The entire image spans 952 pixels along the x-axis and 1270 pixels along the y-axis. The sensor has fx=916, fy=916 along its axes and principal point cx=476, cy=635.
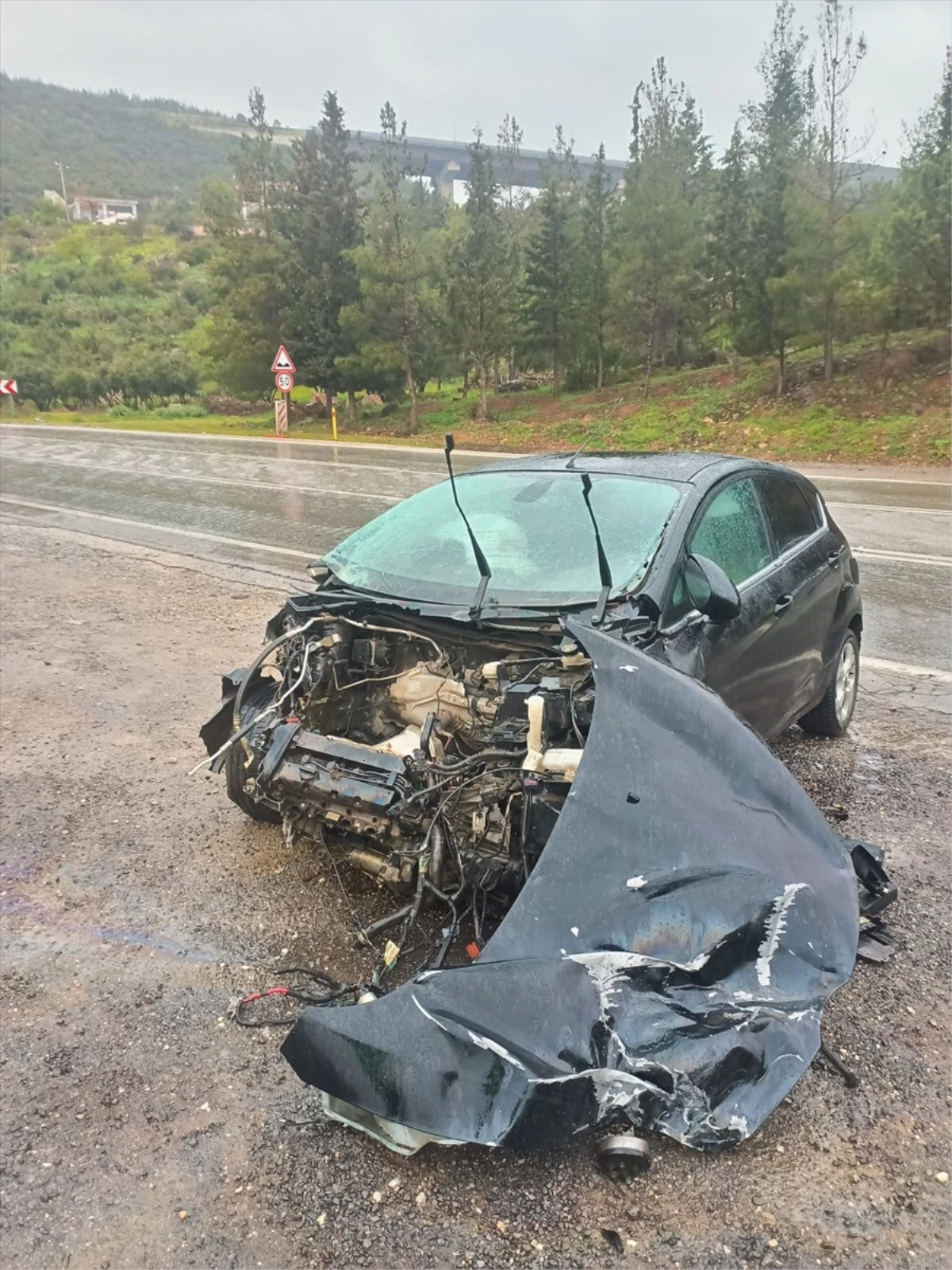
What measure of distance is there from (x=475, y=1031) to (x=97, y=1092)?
4.26ft

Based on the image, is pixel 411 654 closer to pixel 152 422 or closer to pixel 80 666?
pixel 80 666

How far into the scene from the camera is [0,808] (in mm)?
4508

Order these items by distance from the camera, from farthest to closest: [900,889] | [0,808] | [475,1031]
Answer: [0,808], [900,889], [475,1031]

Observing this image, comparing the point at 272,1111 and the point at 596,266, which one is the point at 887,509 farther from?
the point at 596,266

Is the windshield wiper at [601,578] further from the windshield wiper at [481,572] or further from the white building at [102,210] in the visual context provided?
the white building at [102,210]

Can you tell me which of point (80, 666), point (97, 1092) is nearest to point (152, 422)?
point (80, 666)

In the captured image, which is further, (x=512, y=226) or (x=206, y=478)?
(x=512, y=226)

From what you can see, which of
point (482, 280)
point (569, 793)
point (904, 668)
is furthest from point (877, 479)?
point (482, 280)

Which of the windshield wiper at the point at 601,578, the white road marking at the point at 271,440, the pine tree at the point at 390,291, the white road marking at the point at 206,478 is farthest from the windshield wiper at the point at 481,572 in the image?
the pine tree at the point at 390,291

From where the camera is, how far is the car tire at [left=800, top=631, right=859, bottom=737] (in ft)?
16.8

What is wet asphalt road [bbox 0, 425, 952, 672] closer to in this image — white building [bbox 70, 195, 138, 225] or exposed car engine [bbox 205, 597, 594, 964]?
exposed car engine [bbox 205, 597, 594, 964]

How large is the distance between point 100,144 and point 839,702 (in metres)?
186

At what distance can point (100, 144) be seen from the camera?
15712cm

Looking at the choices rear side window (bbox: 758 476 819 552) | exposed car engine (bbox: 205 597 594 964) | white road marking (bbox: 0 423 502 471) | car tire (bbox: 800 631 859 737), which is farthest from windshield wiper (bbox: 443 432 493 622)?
white road marking (bbox: 0 423 502 471)
